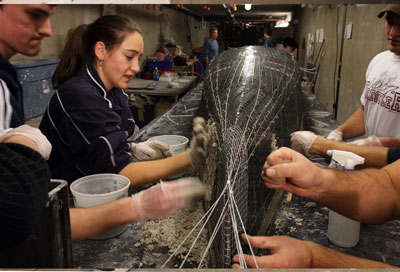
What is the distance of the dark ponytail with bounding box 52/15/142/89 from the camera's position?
0.81 m

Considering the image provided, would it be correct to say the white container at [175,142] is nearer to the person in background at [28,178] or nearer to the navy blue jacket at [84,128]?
the navy blue jacket at [84,128]

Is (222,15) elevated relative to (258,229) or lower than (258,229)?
elevated

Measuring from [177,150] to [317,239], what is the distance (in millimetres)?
604

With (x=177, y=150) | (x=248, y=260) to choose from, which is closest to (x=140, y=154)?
(x=177, y=150)

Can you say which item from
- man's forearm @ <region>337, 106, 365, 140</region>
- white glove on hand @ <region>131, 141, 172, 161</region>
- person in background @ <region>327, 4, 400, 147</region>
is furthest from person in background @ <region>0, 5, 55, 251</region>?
man's forearm @ <region>337, 106, 365, 140</region>

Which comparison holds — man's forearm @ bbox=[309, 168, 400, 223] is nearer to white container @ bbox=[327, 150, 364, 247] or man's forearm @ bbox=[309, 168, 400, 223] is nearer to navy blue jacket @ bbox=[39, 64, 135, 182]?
white container @ bbox=[327, 150, 364, 247]

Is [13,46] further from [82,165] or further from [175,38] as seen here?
[175,38]

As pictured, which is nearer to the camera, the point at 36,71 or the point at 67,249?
the point at 67,249

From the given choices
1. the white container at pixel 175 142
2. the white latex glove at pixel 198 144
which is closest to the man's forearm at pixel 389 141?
the white latex glove at pixel 198 144

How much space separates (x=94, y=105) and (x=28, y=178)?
0.52m

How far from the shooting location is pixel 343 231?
83 cm

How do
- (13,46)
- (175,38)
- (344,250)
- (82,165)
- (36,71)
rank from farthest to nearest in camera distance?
(36,71), (175,38), (82,165), (344,250), (13,46)

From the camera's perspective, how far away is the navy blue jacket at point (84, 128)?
881 millimetres

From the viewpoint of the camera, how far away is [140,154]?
3.92ft
